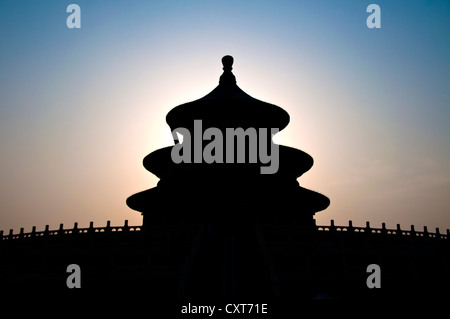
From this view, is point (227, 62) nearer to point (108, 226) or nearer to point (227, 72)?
point (227, 72)

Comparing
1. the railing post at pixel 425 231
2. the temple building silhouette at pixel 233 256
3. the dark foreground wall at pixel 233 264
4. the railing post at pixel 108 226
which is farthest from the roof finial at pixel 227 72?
the railing post at pixel 425 231

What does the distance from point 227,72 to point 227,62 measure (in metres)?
0.82

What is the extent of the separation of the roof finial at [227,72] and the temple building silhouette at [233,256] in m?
8.47

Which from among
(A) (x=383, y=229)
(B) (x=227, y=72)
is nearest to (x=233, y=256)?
(A) (x=383, y=229)

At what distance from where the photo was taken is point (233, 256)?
14781 mm

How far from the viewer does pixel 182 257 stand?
15.6 metres

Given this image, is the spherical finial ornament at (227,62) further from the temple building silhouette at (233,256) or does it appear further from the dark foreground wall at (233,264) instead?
the dark foreground wall at (233,264)

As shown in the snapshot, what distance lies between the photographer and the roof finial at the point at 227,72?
2866cm

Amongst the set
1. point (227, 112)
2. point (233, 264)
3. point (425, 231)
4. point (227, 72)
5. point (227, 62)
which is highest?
point (227, 62)
